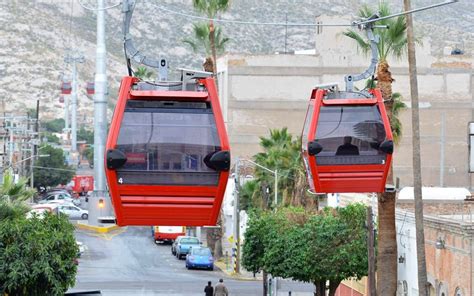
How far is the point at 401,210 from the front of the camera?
162 feet

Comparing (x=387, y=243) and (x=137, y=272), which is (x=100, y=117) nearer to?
(x=387, y=243)

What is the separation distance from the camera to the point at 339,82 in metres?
106

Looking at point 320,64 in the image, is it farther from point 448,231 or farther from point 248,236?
point 448,231

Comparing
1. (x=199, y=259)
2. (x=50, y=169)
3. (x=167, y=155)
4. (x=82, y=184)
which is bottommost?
(x=199, y=259)

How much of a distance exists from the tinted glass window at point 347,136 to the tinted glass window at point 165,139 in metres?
4.69

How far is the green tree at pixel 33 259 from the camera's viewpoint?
31.5 meters

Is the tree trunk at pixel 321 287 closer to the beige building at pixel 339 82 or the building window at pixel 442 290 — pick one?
the building window at pixel 442 290

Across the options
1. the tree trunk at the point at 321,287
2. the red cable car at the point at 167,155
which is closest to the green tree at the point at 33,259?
the red cable car at the point at 167,155

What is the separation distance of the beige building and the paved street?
19.0 m

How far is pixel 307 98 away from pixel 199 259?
3718 cm

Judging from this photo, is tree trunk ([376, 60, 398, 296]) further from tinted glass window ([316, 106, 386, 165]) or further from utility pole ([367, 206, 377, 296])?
tinted glass window ([316, 106, 386, 165])

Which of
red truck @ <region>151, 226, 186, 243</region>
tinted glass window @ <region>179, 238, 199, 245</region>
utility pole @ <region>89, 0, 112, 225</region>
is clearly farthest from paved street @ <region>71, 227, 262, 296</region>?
utility pole @ <region>89, 0, 112, 225</region>

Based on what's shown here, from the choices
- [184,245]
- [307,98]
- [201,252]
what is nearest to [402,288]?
[201,252]

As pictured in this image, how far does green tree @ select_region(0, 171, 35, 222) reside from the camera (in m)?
35.6
